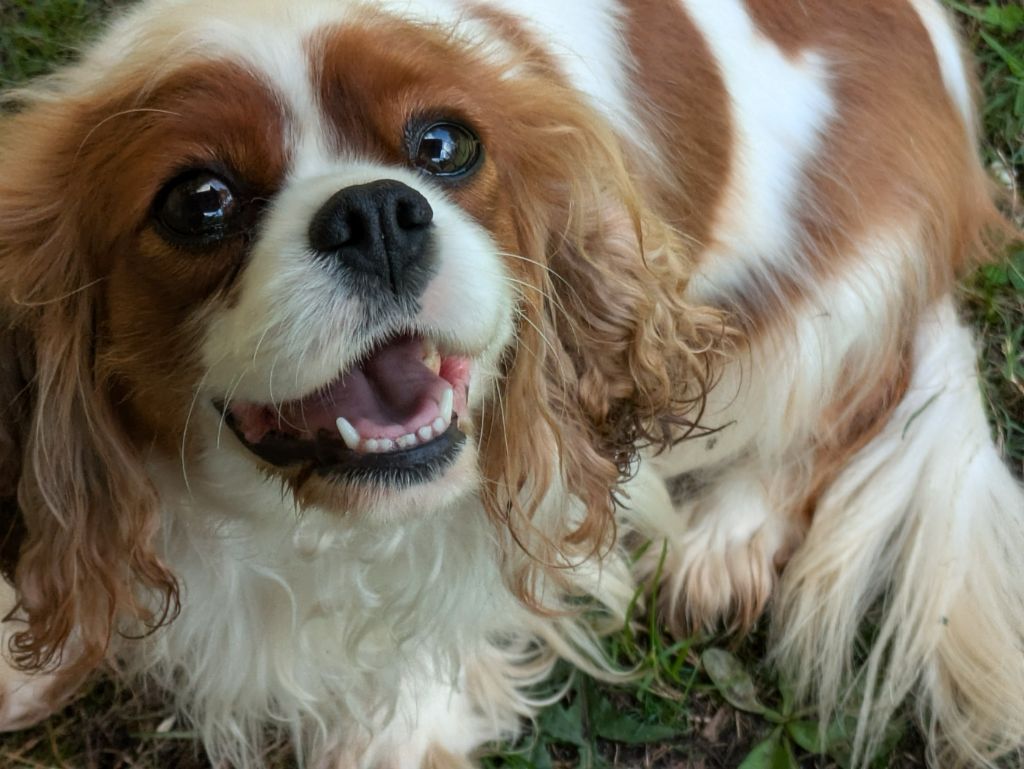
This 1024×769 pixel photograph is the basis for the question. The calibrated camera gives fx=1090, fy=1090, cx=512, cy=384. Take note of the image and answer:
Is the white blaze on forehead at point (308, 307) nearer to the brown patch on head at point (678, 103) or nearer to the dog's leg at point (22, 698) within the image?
the brown patch on head at point (678, 103)

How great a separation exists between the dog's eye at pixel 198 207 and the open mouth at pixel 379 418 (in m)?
0.19

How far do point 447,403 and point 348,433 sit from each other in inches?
4.7

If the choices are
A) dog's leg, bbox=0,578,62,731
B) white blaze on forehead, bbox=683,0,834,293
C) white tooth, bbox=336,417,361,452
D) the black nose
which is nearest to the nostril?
the black nose

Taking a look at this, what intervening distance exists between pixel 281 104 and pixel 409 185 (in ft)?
0.53

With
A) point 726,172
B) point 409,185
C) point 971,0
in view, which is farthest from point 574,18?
point 971,0

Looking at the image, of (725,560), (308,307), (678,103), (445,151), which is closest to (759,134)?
(678,103)

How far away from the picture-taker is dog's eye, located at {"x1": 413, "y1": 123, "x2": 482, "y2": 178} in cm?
120

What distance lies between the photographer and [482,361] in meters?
1.28

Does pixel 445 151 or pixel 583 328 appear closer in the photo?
pixel 445 151

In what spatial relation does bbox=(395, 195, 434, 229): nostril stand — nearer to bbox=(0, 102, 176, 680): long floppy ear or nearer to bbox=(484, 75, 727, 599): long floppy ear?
bbox=(484, 75, 727, 599): long floppy ear

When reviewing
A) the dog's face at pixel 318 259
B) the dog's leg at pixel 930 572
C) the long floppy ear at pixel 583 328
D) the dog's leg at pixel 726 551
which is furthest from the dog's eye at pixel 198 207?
the dog's leg at pixel 930 572

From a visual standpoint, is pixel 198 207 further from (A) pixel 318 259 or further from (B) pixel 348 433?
(B) pixel 348 433

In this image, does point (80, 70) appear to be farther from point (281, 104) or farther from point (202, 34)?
point (281, 104)

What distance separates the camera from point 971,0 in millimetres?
2459
